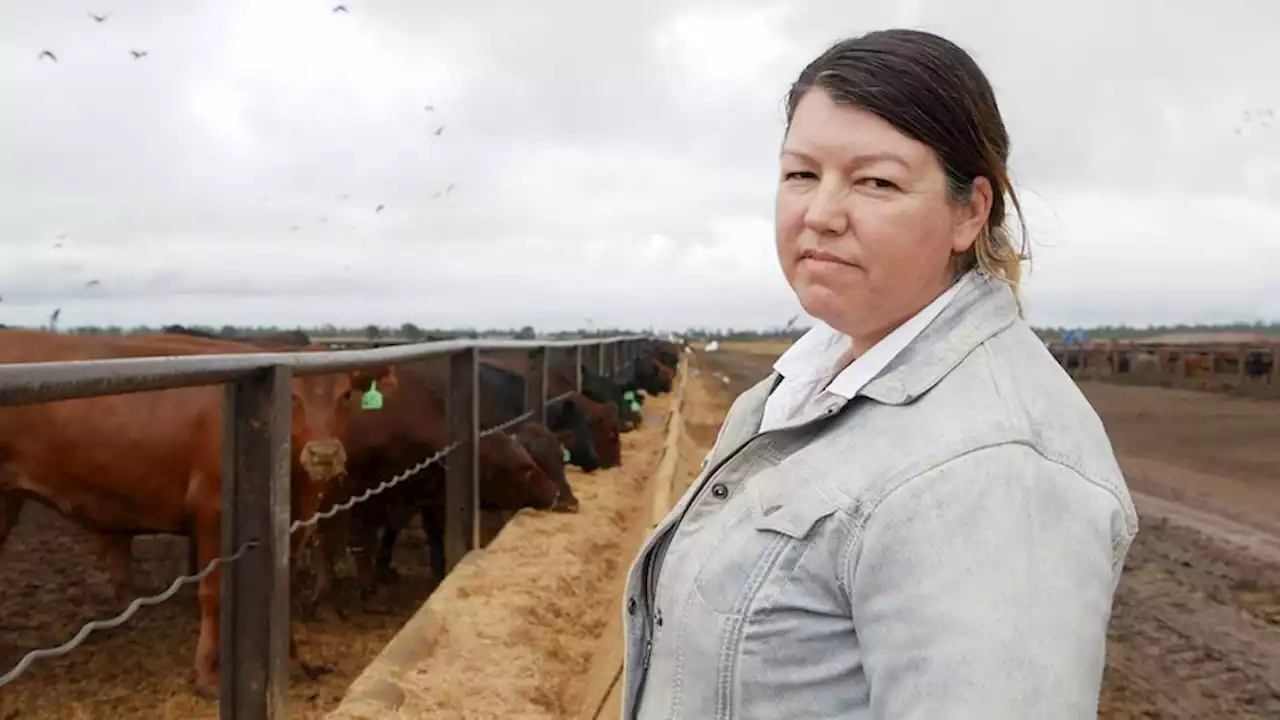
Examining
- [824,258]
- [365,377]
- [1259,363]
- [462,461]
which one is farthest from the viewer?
[1259,363]

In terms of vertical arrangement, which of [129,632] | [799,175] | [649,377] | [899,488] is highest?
[799,175]

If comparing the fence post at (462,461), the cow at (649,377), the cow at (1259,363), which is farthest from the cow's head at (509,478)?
the cow at (1259,363)

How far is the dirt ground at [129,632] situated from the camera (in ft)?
16.4

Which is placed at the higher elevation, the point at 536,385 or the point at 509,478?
the point at 536,385

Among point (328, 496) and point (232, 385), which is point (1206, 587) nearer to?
point (328, 496)

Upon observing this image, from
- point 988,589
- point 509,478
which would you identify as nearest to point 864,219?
point 988,589

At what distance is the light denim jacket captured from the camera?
118 cm

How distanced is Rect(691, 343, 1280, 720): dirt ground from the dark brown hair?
394cm

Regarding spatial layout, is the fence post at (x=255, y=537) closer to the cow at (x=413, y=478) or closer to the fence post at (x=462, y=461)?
the fence post at (x=462, y=461)

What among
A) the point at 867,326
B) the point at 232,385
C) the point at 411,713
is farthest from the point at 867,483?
the point at 411,713

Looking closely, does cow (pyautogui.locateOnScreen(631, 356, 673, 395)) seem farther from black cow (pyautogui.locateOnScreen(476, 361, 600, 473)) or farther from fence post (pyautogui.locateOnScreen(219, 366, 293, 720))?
fence post (pyautogui.locateOnScreen(219, 366, 293, 720))

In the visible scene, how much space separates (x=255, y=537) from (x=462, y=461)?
3.13m

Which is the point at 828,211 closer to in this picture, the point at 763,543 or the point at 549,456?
the point at 763,543

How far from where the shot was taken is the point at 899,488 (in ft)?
4.20
